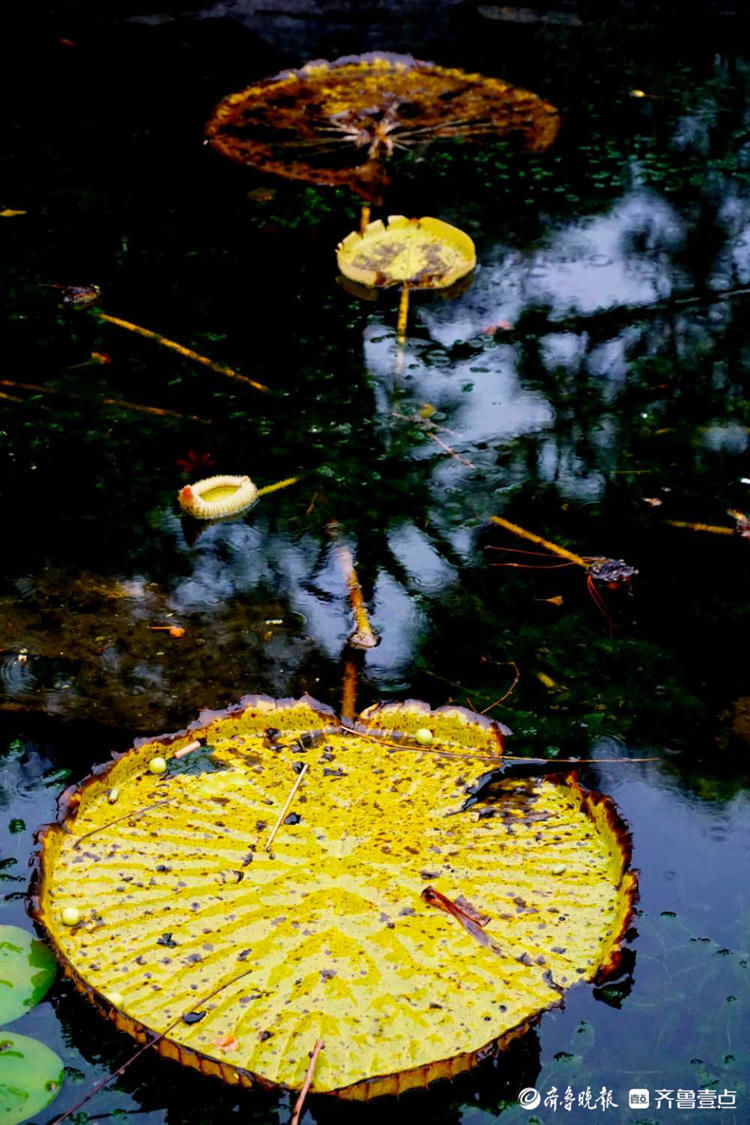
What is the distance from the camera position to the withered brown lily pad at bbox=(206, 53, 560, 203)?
4.14 meters

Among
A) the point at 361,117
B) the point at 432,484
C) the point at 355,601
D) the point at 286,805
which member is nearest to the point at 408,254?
the point at 432,484

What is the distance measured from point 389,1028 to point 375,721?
1.92 feet

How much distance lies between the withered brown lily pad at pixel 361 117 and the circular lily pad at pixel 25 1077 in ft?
9.95

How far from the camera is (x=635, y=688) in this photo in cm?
220

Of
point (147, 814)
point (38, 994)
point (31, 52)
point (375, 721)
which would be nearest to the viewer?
point (38, 994)

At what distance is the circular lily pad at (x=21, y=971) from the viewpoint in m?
1.64

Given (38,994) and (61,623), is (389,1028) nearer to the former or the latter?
(38,994)

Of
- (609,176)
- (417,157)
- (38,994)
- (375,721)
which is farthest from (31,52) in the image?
(38,994)

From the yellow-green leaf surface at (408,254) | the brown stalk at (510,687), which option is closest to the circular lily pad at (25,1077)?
the brown stalk at (510,687)
